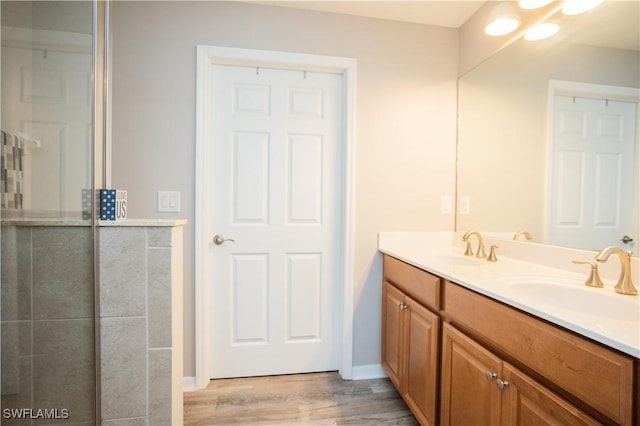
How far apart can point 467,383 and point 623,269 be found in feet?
2.20

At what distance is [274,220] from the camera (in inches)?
73.1

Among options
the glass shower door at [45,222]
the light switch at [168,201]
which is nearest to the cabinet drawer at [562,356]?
the glass shower door at [45,222]

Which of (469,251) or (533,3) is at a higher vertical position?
(533,3)

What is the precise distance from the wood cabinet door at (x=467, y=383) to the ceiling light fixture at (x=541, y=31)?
1.45 m

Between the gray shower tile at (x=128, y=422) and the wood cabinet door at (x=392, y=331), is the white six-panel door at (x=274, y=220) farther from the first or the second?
A: the gray shower tile at (x=128, y=422)

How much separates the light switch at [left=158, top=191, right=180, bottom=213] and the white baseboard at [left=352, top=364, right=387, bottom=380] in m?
1.55

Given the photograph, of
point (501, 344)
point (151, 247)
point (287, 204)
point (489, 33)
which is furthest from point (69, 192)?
point (489, 33)

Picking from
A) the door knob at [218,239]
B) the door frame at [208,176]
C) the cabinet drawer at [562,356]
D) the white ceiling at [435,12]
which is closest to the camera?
the cabinet drawer at [562,356]

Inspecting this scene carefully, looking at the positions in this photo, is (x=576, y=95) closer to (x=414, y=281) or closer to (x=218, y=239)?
(x=414, y=281)

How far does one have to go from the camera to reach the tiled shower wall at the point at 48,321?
32.8 inches

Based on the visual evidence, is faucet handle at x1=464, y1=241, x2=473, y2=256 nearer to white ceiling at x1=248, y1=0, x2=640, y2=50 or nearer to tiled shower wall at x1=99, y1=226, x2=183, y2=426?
white ceiling at x1=248, y1=0, x2=640, y2=50

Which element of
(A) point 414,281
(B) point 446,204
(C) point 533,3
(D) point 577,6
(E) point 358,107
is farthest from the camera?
(B) point 446,204

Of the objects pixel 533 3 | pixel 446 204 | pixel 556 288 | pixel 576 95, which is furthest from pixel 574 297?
pixel 533 3

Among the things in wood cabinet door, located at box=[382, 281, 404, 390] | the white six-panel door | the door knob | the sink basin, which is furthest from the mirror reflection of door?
Answer: the door knob
